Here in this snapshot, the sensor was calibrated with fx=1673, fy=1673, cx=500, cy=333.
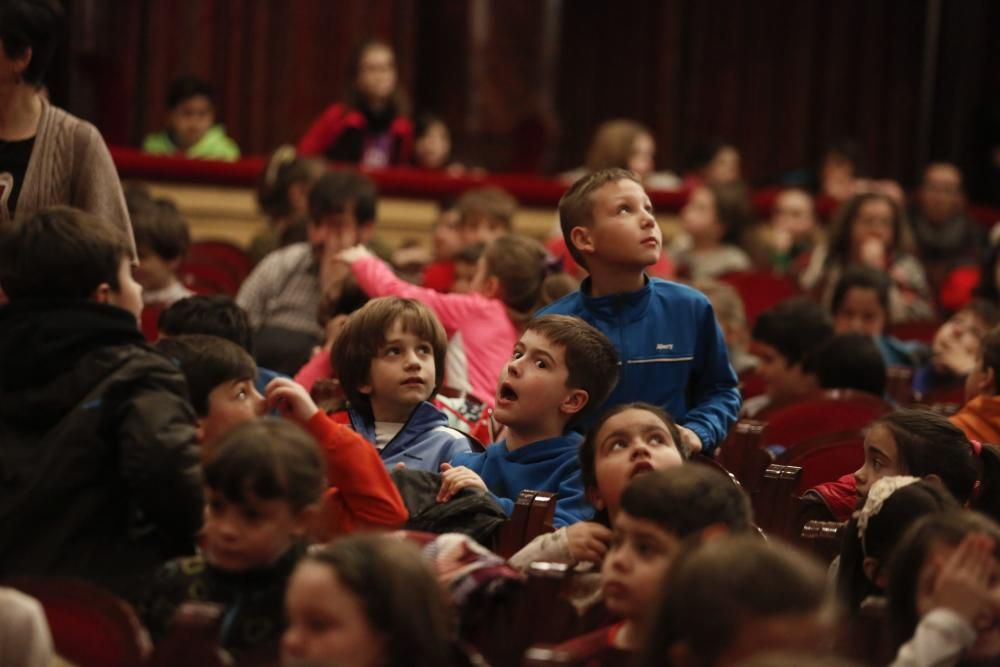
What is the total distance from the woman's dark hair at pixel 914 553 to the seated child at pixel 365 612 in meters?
0.74

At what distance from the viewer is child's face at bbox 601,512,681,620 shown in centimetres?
247

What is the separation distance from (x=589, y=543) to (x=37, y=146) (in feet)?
4.85

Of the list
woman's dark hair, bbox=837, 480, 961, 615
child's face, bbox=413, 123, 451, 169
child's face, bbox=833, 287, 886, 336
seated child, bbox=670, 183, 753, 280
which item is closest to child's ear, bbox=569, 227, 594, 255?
woman's dark hair, bbox=837, 480, 961, 615

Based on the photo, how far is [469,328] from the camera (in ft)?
14.9

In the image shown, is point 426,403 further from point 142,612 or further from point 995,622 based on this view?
point 995,622

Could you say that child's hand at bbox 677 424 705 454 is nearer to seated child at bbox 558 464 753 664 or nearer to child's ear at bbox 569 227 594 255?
child's ear at bbox 569 227 594 255

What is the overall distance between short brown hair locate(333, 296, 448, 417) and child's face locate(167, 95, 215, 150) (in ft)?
16.3

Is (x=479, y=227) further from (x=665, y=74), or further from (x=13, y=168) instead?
(x=665, y=74)

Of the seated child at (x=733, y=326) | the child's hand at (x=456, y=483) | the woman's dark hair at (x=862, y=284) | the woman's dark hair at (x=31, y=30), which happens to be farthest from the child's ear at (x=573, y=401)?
the woman's dark hair at (x=862, y=284)

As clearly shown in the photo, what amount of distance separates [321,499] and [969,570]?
99 cm

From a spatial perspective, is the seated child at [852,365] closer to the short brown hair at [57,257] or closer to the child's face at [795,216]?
the short brown hair at [57,257]

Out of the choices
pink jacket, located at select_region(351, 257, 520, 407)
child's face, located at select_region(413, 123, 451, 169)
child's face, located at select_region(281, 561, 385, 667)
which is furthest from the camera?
child's face, located at select_region(413, 123, 451, 169)

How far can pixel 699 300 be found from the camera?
3.91 m

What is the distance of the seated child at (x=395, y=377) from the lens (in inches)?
143
